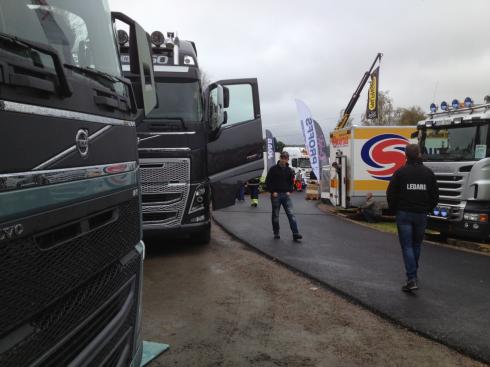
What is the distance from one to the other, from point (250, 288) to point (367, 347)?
217cm

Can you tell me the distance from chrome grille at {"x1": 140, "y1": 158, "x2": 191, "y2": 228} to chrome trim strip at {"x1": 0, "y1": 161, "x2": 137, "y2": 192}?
5.17 meters

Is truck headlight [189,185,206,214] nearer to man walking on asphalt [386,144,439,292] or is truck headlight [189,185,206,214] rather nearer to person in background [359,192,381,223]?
man walking on asphalt [386,144,439,292]

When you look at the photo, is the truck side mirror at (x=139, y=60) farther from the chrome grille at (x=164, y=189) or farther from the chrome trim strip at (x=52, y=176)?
the chrome grille at (x=164, y=189)

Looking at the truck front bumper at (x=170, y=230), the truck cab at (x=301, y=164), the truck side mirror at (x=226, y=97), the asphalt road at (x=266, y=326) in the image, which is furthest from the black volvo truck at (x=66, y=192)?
the truck cab at (x=301, y=164)

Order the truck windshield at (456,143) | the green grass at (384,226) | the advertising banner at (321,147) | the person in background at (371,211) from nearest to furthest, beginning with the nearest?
1. the truck windshield at (456,143)
2. the green grass at (384,226)
3. the person in background at (371,211)
4. the advertising banner at (321,147)

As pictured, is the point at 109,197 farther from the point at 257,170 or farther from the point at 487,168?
the point at 487,168

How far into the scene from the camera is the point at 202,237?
8.82m

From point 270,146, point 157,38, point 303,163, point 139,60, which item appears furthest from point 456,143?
point 303,163

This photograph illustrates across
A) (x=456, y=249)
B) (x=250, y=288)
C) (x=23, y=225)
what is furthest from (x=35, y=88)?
(x=456, y=249)

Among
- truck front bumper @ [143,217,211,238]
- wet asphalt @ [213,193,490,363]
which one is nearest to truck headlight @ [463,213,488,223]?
wet asphalt @ [213,193,490,363]

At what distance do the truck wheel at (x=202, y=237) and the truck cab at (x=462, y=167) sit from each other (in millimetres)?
4977

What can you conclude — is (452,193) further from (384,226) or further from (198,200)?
(198,200)

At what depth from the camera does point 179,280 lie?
20.9ft

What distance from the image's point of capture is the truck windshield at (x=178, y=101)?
7.59 m
